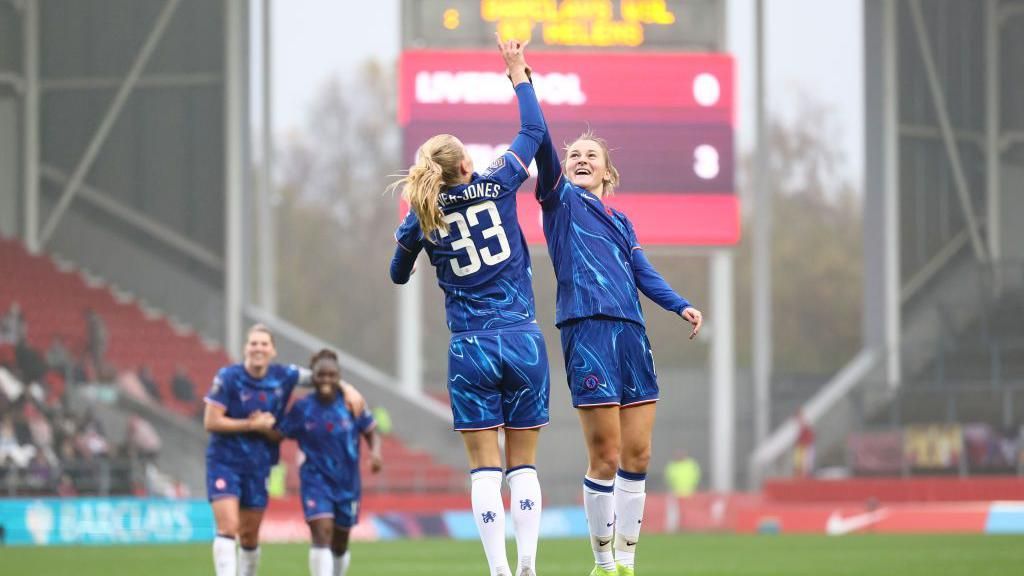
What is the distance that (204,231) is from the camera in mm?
33812

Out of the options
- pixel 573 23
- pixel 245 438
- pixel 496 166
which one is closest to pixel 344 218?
pixel 573 23

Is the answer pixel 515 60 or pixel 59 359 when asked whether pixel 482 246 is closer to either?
pixel 515 60

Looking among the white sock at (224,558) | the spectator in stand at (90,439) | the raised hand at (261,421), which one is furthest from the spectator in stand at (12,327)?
the white sock at (224,558)

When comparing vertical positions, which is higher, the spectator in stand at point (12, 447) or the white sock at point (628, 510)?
the white sock at point (628, 510)

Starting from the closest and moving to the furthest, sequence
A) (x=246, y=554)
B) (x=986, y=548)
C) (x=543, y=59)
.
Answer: (x=246, y=554) < (x=986, y=548) < (x=543, y=59)

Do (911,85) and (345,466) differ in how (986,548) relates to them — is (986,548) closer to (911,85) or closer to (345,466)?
(345,466)

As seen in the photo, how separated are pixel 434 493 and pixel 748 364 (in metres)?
35.9

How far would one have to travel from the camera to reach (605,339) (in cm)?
872

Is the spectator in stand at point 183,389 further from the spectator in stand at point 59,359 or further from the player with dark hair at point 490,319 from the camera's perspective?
the player with dark hair at point 490,319

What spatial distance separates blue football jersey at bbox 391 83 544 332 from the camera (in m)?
8.24

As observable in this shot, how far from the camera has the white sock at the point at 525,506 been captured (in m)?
8.14

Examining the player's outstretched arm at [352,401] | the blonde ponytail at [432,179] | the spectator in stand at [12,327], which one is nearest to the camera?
the blonde ponytail at [432,179]

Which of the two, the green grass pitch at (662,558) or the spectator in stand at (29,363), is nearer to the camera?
the green grass pitch at (662,558)

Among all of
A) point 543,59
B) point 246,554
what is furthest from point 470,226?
point 543,59
